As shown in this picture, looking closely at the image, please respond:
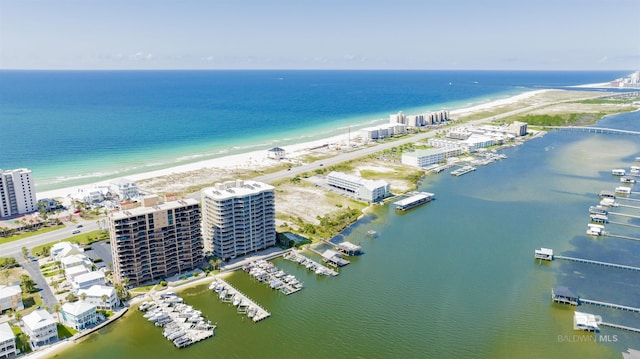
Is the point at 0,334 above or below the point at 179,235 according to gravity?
below

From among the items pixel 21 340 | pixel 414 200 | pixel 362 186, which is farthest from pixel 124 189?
pixel 414 200

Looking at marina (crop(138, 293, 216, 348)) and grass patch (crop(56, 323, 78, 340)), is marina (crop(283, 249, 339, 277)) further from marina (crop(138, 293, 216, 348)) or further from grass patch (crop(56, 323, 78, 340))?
grass patch (crop(56, 323, 78, 340))

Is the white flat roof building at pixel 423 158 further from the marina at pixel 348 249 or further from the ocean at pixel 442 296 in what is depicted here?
the marina at pixel 348 249

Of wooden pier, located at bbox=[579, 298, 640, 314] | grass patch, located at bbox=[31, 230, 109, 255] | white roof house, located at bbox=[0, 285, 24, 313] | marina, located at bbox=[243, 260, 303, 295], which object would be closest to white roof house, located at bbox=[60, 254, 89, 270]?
white roof house, located at bbox=[0, 285, 24, 313]

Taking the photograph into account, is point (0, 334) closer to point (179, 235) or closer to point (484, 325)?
point (179, 235)

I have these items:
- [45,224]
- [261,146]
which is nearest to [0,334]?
[45,224]

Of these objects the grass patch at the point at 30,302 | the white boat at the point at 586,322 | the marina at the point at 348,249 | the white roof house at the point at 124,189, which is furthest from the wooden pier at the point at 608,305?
the white roof house at the point at 124,189

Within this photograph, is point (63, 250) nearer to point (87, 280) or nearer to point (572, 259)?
point (87, 280)
